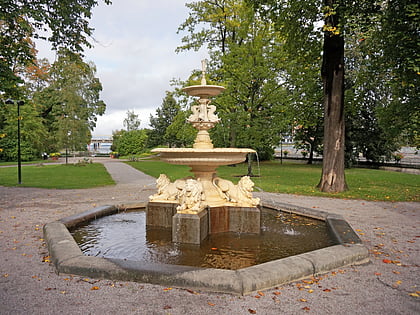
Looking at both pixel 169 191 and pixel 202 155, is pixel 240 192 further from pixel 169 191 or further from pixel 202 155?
pixel 169 191

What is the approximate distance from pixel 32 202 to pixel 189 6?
2203 cm

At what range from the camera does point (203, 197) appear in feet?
20.6

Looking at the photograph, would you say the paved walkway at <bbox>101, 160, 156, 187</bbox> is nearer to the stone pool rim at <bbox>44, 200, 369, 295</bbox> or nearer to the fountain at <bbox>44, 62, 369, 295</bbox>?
the fountain at <bbox>44, 62, 369, 295</bbox>

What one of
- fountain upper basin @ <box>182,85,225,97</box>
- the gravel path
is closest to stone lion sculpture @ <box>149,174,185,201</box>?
fountain upper basin @ <box>182,85,225,97</box>

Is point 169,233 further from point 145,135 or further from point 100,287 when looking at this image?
point 145,135

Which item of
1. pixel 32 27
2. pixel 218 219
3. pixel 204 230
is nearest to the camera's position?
pixel 204 230


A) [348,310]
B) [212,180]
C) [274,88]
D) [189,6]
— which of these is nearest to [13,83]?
[212,180]

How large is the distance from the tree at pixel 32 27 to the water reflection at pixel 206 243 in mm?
7464

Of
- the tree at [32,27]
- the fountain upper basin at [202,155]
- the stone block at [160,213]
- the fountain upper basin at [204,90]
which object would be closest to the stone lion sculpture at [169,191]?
the stone block at [160,213]

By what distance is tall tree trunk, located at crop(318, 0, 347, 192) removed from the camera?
506 inches

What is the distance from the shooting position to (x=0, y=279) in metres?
4.08

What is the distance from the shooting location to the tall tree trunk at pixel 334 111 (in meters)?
12.9

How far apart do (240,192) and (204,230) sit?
1298mm

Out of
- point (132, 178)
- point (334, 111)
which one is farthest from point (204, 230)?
point (132, 178)
